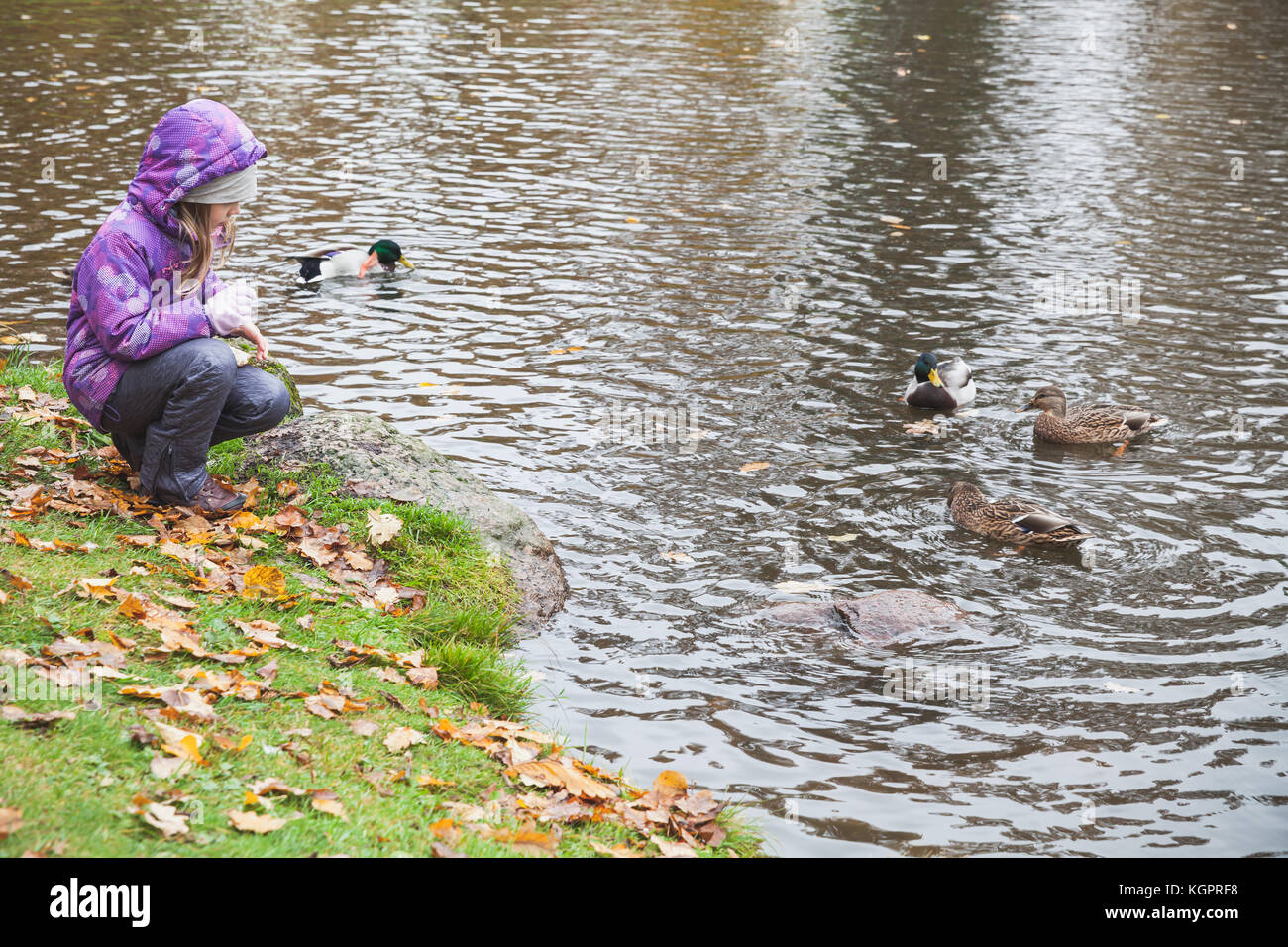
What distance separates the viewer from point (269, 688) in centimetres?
500

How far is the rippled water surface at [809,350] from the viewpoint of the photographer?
5871 millimetres

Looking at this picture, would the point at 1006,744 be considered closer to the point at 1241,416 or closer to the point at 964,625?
the point at 964,625

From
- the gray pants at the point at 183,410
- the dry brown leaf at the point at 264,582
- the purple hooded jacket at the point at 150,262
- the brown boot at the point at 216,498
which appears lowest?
the dry brown leaf at the point at 264,582

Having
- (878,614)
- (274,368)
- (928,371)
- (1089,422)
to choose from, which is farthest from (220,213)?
(1089,422)

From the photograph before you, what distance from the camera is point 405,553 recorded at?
6727 millimetres

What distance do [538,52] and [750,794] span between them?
72.7 feet

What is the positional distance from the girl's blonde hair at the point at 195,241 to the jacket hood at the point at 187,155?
A: 0.29 feet

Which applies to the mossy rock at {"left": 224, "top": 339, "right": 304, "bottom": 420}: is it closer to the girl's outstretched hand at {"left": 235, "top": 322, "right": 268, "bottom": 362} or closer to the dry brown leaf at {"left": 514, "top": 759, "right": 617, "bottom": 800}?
the girl's outstretched hand at {"left": 235, "top": 322, "right": 268, "bottom": 362}

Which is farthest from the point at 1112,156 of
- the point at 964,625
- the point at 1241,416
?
the point at 964,625

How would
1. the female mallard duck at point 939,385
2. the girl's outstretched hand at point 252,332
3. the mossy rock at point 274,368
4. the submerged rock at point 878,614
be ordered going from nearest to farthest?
the girl's outstretched hand at point 252,332 < the submerged rock at point 878,614 < the mossy rock at point 274,368 < the female mallard duck at point 939,385

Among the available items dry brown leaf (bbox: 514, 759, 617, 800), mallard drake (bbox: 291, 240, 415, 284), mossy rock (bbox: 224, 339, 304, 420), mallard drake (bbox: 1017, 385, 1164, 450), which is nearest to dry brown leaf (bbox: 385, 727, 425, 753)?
dry brown leaf (bbox: 514, 759, 617, 800)

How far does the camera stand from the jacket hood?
5.73 m

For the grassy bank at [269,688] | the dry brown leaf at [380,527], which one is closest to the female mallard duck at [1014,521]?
the grassy bank at [269,688]

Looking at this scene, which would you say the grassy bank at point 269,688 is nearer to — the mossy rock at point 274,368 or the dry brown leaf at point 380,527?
the dry brown leaf at point 380,527
